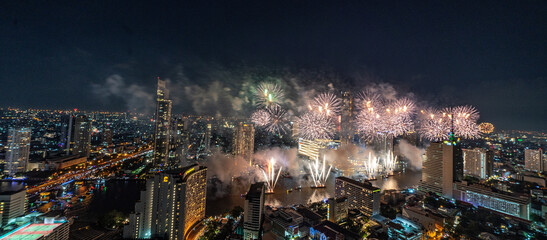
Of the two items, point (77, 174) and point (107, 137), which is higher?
point (107, 137)

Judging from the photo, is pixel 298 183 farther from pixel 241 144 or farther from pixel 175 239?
pixel 175 239

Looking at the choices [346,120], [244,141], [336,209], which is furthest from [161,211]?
[346,120]

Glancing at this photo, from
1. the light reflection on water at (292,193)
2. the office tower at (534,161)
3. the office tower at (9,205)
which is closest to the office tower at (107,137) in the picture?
the office tower at (9,205)

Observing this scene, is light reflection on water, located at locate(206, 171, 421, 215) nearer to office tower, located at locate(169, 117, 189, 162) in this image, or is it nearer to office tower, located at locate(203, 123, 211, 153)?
office tower, located at locate(203, 123, 211, 153)

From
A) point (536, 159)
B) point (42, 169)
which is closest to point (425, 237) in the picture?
point (536, 159)

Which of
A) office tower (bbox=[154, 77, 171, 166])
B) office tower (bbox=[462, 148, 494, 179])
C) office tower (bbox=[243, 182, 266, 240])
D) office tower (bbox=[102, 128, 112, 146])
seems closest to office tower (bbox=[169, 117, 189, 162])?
office tower (bbox=[154, 77, 171, 166])

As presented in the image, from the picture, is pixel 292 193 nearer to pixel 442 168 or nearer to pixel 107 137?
pixel 442 168
